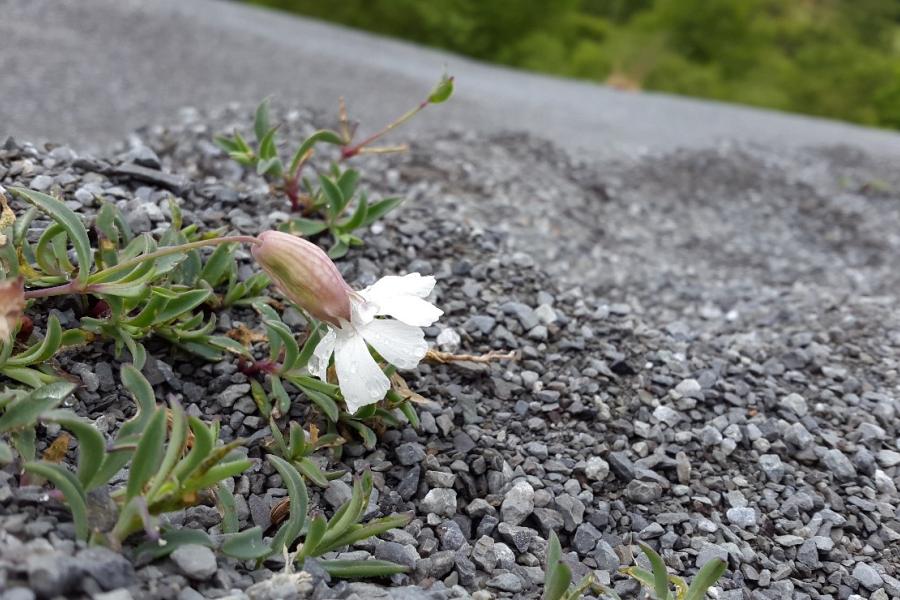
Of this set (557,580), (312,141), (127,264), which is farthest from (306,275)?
(312,141)

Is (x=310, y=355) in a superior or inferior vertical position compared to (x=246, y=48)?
inferior

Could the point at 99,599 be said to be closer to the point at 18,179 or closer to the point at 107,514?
the point at 107,514

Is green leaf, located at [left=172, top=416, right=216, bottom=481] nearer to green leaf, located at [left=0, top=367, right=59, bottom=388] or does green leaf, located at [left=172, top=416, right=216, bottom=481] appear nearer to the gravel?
the gravel

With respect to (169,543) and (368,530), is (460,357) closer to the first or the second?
(368,530)

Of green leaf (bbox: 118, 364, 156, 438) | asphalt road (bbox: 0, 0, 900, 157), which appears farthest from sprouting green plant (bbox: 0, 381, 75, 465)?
asphalt road (bbox: 0, 0, 900, 157)

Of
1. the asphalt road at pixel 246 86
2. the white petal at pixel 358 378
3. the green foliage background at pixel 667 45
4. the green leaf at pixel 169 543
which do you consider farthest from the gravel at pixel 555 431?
the green foliage background at pixel 667 45

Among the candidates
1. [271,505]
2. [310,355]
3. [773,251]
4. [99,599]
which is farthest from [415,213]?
[773,251]
